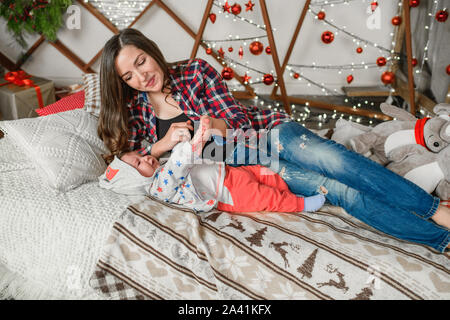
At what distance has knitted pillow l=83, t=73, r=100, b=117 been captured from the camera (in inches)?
60.1

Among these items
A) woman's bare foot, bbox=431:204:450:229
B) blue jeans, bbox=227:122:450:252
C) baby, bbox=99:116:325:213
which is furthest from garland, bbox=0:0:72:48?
woman's bare foot, bbox=431:204:450:229

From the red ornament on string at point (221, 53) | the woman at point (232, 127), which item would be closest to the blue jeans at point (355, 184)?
the woman at point (232, 127)

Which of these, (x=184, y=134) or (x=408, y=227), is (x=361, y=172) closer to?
(x=408, y=227)

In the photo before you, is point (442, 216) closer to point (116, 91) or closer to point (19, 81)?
point (116, 91)

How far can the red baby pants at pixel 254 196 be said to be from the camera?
1172mm

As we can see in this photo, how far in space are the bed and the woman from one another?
0.08m

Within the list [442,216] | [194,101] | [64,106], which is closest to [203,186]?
[194,101]

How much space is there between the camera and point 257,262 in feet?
3.22

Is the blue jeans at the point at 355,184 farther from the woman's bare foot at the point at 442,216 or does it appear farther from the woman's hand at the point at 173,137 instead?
the woman's hand at the point at 173,137

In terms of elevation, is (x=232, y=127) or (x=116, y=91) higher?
(x=116, y=91)

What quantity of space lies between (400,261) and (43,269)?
3.49ft

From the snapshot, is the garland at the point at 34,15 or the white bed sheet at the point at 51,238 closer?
the white bed sheet at the point at 51,238

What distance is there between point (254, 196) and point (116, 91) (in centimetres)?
67

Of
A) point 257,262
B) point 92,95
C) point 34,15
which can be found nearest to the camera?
point 257,262
